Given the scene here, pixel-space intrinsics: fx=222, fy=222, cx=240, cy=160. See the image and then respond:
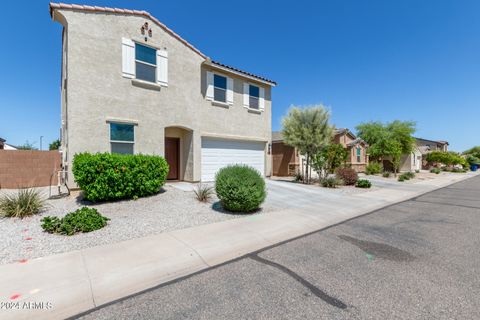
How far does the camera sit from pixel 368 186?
1381 centimetres

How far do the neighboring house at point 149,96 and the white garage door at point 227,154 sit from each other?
0.06 metres

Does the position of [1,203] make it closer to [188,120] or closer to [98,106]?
[98,106]

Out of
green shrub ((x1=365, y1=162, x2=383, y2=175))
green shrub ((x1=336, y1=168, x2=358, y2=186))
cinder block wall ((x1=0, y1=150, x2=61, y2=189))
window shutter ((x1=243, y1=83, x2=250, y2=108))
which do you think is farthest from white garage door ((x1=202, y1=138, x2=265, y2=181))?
green shrub ((x1=365, y1=162, x2=383, y2=175))

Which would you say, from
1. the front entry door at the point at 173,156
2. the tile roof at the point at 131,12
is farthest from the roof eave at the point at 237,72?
the front entry door at the point at 173,156

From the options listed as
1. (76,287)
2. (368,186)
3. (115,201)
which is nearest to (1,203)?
(115,201)

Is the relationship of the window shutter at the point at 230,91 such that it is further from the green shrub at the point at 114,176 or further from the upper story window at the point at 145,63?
the green shrub at the point at 114,176

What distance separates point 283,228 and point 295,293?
9.16 ft

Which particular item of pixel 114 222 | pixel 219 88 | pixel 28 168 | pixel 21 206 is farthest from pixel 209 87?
pixel 28 168

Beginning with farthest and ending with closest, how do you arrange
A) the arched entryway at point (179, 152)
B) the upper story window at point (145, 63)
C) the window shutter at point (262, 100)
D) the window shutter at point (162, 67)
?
the window shutter at point (262, 100) → the arched entryway at point (179, 152) → the window shutter at point (162, 67) → the upper story window at point (145, 63)

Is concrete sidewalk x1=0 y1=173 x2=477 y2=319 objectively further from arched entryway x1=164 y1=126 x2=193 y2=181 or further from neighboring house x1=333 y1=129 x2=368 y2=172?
neighboring house x1=333 y1=129 x2=368 y2=172

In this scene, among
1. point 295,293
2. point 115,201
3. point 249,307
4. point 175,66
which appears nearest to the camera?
point 249,307

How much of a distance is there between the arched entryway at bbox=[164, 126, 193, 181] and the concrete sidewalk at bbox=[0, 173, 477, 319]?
663 centimetres

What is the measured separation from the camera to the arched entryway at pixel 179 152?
12156 millimetres

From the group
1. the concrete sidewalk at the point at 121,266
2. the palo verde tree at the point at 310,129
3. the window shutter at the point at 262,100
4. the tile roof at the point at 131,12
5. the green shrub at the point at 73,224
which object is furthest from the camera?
the window shutter at the point at 262,100
